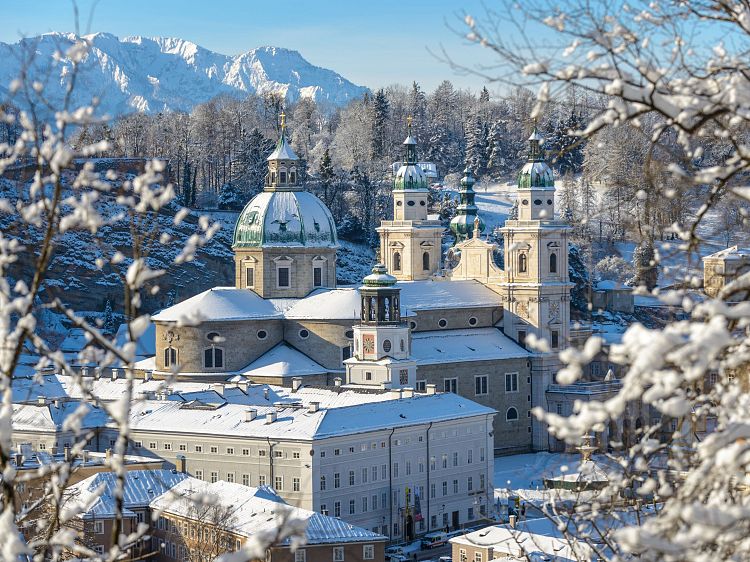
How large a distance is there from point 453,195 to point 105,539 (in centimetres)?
7116

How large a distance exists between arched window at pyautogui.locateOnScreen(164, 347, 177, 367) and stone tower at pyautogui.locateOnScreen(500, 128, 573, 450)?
14945mm

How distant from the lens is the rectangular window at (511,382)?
2547 inches

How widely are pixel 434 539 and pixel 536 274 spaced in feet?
66.9

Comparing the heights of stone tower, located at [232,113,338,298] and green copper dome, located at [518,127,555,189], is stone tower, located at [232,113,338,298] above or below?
below

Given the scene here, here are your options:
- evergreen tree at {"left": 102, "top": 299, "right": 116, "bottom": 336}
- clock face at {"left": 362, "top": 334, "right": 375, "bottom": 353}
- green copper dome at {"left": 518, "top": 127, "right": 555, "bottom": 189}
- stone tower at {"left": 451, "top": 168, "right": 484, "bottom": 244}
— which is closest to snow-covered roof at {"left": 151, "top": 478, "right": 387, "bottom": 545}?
clock face at {"left": 362, "top": 334, "right": 375, "bottom": 353}

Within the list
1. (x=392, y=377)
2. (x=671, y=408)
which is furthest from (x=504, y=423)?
(x=671, y=408)

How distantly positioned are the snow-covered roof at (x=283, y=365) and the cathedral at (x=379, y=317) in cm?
7

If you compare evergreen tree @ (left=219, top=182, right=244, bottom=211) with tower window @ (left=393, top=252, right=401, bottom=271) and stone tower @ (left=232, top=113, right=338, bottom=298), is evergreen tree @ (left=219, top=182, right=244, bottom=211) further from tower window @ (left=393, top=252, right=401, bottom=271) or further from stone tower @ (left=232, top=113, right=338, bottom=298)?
stone tower @ (left=232, top=113, right=338, bottom=298)

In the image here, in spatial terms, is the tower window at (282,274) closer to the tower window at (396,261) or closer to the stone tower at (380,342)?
the stone tower at (380,342)

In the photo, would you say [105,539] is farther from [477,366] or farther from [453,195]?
[453,195]

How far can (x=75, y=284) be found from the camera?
8519cm

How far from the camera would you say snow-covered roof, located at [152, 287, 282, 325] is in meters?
61.1

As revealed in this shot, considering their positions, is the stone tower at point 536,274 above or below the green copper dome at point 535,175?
below

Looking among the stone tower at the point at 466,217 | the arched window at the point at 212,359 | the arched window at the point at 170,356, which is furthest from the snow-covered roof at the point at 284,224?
the stone tower at the point at 466,217
